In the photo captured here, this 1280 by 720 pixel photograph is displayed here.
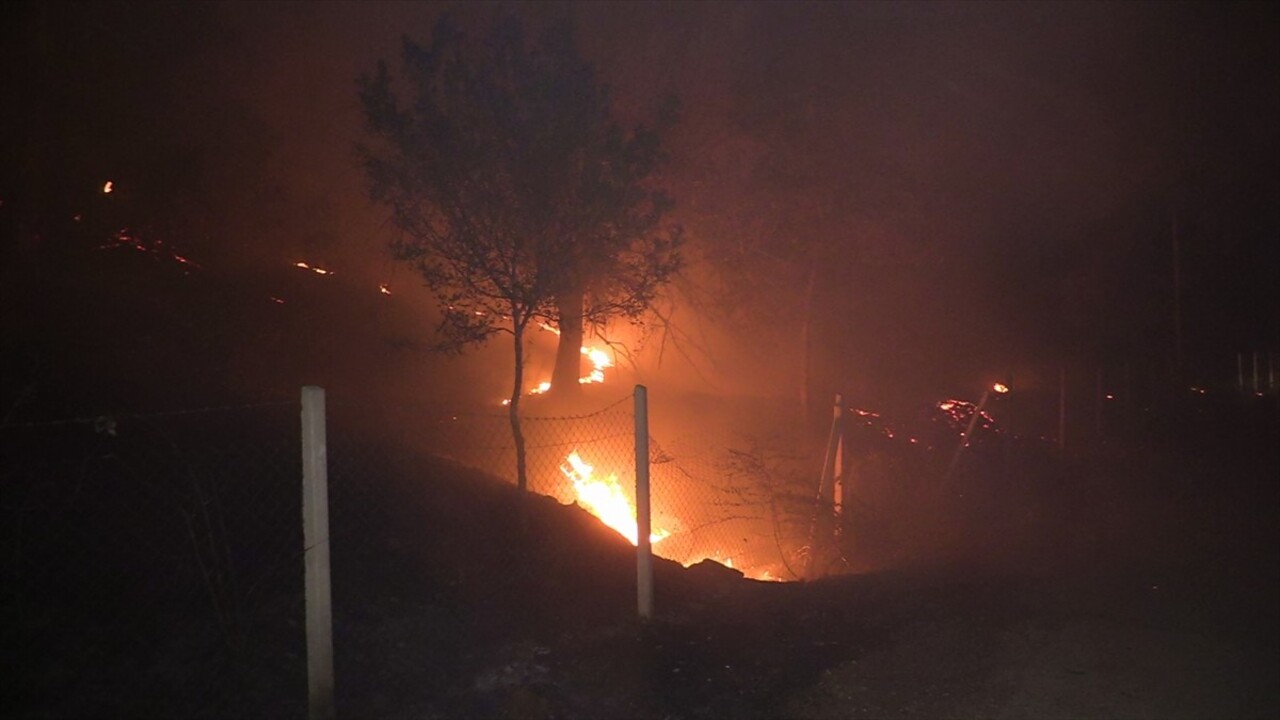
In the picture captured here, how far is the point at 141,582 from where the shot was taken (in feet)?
15.5

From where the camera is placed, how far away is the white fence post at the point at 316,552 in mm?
4199

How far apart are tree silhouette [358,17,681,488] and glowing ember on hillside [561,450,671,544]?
287 cm

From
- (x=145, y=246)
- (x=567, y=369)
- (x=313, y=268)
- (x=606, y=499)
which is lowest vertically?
(x=606, y=499)

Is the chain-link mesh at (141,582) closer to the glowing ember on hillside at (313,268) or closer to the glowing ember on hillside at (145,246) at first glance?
the glowing ember on hillside at (145,246)

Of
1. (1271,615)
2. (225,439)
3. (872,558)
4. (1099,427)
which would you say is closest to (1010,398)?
(1099,427)

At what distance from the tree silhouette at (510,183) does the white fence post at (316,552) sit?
10.0 feet

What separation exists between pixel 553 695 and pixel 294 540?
1.97 m

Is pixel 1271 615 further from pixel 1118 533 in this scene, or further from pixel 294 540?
pixel 294 540

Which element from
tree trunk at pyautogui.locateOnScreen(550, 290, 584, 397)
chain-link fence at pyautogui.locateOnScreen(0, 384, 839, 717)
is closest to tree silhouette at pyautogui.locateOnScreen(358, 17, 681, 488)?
chain-link fence at pyautogui.locateOnScreen(0, 384, 839, 717)

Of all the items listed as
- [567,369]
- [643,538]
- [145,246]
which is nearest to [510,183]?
[643,538]

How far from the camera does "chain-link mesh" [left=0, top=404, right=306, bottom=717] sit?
4.06 meters

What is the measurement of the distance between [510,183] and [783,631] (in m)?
4.29

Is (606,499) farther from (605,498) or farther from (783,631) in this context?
(783,631)

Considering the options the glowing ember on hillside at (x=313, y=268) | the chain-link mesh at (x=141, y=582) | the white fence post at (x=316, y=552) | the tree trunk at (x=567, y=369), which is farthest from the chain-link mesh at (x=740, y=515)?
the glowing ember on hillside at (x=313, y=268)
